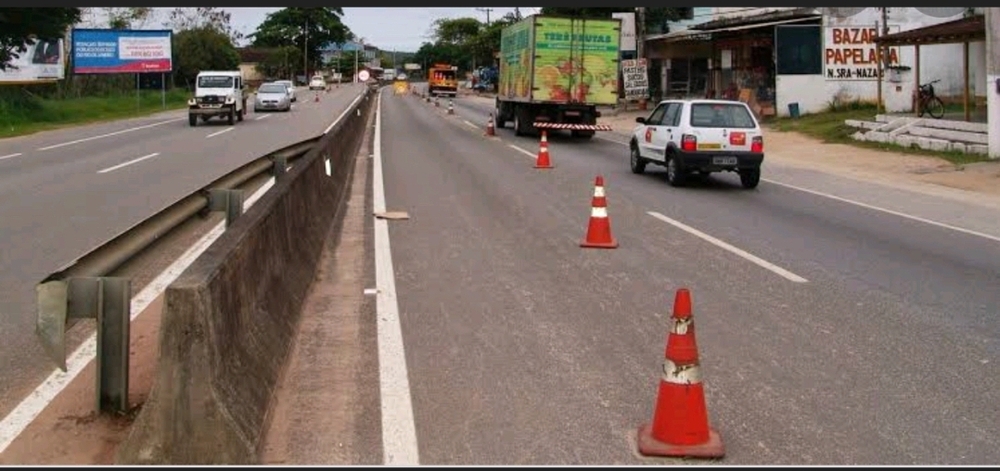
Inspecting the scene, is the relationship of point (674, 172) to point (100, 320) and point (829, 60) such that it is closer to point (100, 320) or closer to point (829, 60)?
point (100, 320)

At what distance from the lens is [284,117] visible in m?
44.0

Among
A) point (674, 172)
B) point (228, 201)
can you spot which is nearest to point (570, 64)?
point (674, 172)

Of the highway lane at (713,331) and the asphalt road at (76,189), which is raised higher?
the asphalt road at (76,189)

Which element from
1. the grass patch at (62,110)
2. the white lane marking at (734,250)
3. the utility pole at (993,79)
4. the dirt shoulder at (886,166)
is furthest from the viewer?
the grass patch at (62,110)

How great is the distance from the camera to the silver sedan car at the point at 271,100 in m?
50.0

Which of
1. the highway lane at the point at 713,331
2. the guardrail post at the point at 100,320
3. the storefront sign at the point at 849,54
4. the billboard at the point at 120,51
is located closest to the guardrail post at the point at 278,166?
the highway lane at the point at 713,331

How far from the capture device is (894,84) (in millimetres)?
32594

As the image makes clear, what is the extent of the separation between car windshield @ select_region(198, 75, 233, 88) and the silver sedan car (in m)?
11.3

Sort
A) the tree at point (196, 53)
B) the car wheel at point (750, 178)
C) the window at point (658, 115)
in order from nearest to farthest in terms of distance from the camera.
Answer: the car wheel at point (750, 178) → the window at point (658, 115) → the tree at point (196, 53)

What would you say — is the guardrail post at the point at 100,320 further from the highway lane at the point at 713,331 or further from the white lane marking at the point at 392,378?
the highway lane at the point at 713,331

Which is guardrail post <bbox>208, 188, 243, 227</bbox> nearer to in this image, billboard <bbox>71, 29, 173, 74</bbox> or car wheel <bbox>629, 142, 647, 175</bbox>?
car wheel <bbox>629, 142, 647, 175</bbox>

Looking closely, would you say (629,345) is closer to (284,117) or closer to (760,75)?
(760,75)

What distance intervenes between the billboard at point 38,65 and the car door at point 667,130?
3699 cm

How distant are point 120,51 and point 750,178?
45.8 meters
